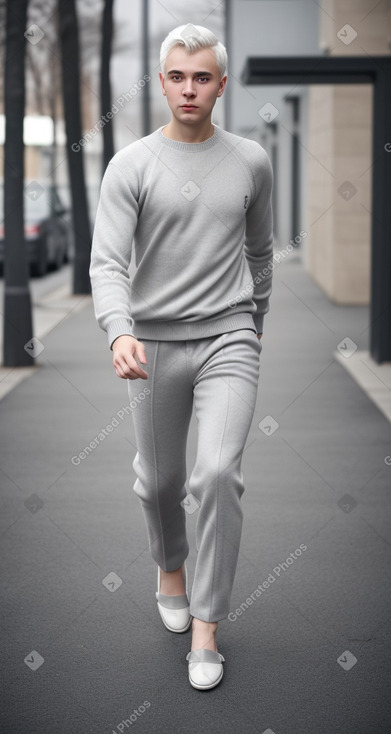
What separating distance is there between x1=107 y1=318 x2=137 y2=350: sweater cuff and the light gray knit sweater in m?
0.02

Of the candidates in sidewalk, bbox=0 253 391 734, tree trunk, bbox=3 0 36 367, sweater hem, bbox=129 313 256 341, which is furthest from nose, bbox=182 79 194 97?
tree trunk, bbox=3 0 36 367

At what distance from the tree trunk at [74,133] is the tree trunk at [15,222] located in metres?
6.22

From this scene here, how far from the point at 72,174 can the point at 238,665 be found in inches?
600

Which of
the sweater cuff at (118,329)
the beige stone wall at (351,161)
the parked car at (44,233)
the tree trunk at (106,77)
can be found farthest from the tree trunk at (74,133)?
the sweater cuff at (118,329)

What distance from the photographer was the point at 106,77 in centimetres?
2059

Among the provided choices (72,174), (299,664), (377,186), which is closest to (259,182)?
(299,664)

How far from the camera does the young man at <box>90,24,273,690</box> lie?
3.64 metres

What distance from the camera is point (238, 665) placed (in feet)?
13.0

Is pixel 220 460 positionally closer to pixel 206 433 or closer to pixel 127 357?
pixel 206 433

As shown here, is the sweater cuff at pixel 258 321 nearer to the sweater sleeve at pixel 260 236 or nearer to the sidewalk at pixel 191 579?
the sweater sleeve at pixel 260 236

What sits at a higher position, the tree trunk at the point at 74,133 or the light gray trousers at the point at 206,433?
the light gray trousers at the point at 206,433

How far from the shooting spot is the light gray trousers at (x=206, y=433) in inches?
145

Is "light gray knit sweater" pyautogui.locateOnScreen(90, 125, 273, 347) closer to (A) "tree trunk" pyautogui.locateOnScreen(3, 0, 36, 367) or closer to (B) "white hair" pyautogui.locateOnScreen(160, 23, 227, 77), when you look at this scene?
(B) "white hair" pyautogui.locateOnScreen(160, 23, 227, 77)

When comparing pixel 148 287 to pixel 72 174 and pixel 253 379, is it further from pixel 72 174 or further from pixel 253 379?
pixel 72 174
